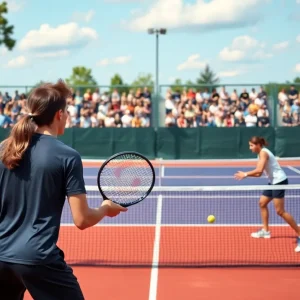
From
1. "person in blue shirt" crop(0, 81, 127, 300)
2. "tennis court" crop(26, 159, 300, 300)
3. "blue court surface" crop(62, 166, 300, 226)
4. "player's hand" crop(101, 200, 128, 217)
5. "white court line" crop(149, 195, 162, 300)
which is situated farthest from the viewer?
"blue court surface" crop(62, 166, 300, 226)

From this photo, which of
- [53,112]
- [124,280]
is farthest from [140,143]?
[53,112]

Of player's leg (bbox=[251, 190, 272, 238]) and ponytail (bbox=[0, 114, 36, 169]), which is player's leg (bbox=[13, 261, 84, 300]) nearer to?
ponytail (bbox=[0, 114, 36, 169])

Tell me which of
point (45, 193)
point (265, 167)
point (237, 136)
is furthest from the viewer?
point (237, 136)

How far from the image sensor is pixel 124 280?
5.76m

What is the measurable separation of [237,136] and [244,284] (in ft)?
49.8

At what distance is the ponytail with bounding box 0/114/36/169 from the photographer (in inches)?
104

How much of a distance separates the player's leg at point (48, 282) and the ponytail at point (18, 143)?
48 cm

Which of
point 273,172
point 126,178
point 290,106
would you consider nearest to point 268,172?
point 273,172

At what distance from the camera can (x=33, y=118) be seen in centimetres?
272

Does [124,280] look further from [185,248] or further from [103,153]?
[103,153]

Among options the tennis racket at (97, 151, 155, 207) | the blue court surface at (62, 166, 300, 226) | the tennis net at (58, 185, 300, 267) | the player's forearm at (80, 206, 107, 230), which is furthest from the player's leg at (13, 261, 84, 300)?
the blue court surface at (62, 166, 300, 226)

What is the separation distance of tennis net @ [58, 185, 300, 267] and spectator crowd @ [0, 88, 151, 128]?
1045cm

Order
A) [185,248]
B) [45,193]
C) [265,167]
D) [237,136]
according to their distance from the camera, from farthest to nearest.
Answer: [237,136] < [265,167] < [185,248] < [45,193]

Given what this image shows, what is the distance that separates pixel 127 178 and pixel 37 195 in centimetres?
135
